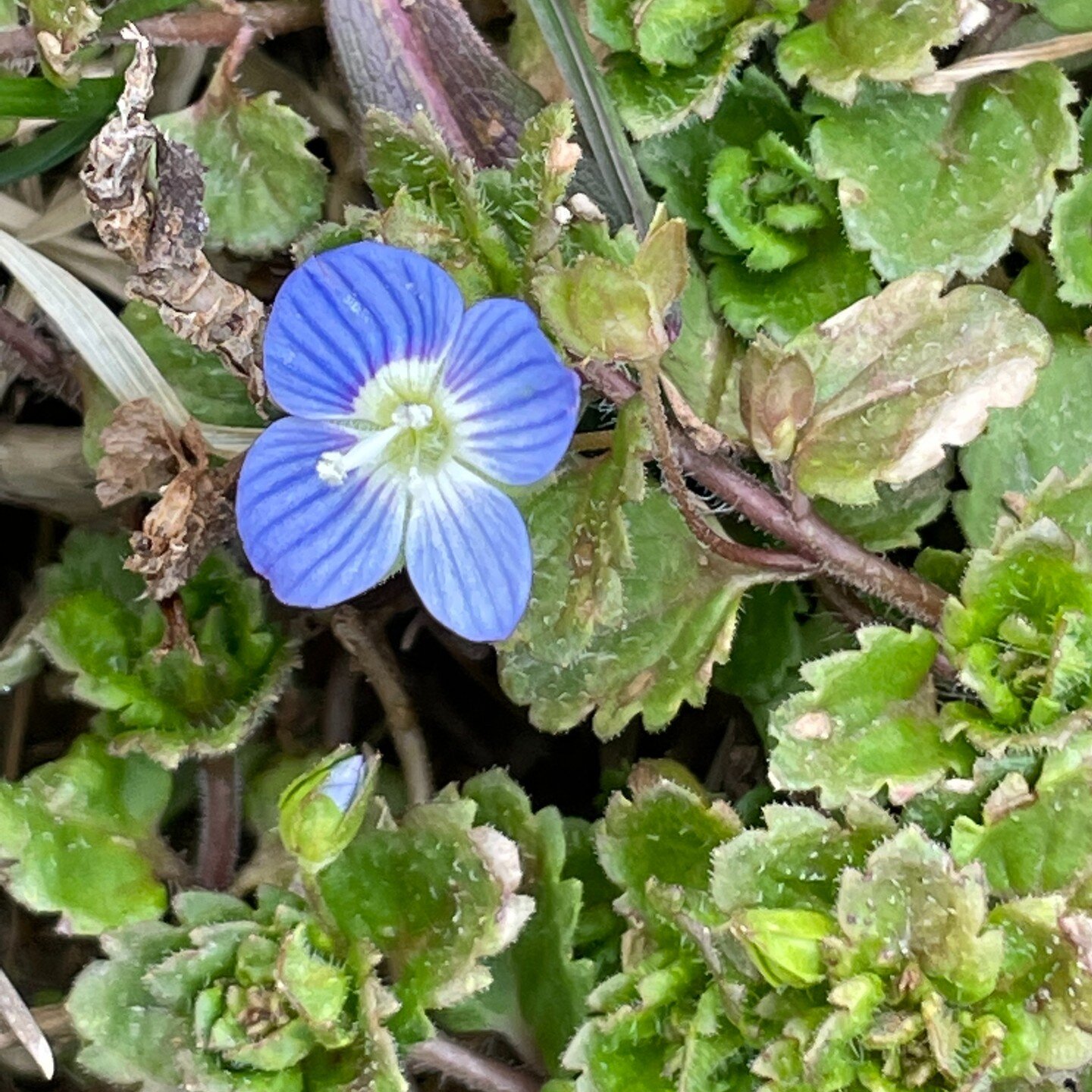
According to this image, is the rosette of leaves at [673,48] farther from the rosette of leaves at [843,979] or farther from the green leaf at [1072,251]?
the rosette of leaves at [843,979]

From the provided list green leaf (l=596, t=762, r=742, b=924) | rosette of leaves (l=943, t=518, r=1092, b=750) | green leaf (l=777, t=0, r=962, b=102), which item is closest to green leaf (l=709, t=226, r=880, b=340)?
green leaf (l=777, t=0, r=962, b=102)

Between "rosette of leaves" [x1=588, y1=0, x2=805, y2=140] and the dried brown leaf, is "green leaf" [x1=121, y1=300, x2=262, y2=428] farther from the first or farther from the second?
"rosette of leaves" [x1=588, y1=0, x2=805, y2=140]

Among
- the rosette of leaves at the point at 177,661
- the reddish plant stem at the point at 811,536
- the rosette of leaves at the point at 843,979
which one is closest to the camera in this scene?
the rosette of leaves at the point at 843,979

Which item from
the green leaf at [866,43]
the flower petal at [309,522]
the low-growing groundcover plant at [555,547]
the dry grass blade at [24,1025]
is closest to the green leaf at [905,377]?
the low-growing groundcover plant at [555,547]

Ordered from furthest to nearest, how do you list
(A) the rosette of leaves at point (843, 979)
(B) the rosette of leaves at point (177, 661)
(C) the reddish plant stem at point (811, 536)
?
(B) the rosette of leaves at point (177, 661) → (C) the reddish plant stem at point (811, 536) → (A) the rosette of leaves at point (843, 979)

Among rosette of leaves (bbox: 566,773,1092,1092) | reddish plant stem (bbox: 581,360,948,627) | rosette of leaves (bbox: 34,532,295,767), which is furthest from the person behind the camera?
rosette of leaves (bbox: 34,532,295,767)

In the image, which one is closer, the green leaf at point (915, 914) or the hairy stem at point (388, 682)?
the green leaf at point (915, 914)

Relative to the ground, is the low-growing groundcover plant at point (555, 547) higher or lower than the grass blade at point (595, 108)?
lower
